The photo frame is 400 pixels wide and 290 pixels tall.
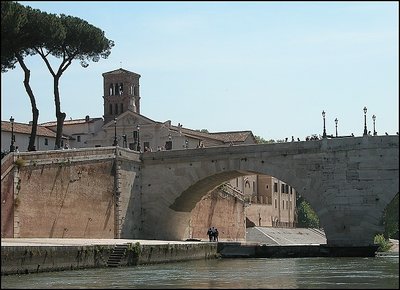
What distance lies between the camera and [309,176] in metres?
37.4

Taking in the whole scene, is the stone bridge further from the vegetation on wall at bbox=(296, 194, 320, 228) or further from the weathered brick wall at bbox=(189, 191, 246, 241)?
the vegetation on wall at bbox=(296, 194, 320, 228)

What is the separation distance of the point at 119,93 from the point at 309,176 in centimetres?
3386

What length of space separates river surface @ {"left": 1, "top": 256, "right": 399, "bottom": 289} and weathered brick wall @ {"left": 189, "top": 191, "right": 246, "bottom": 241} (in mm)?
17358

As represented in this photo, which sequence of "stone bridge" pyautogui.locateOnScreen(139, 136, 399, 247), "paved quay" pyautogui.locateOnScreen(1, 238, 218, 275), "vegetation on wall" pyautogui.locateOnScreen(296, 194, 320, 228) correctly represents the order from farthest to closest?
"vegetation on wall" pyautogui.locateOnScreen(296, 194, 320, 228), "stone bridge" pyautogui.locateOnScreen(139, 136, 399, 247), "paved quay" pyautogui.locateOnScreen(1, 238, 218, 275)

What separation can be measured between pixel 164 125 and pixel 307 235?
1418cm

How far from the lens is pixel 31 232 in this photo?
109ft

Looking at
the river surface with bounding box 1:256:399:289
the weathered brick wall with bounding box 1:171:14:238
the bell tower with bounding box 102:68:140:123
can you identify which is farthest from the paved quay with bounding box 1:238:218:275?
the bell tower with bounding box 102:68:140:123

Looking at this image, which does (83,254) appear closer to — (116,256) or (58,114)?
(116,256)

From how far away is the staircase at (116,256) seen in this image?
1111 inches

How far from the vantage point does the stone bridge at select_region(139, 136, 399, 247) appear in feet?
117

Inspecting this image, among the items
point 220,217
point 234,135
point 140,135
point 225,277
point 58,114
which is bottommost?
point 225,277

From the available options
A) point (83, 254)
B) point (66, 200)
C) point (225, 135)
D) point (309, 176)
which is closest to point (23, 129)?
point (225, 135)

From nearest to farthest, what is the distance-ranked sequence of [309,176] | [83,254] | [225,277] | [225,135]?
[225,277]
[83,254]
[309,176]
[225,135]

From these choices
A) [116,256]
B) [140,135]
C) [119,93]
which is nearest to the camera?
[116,256]
